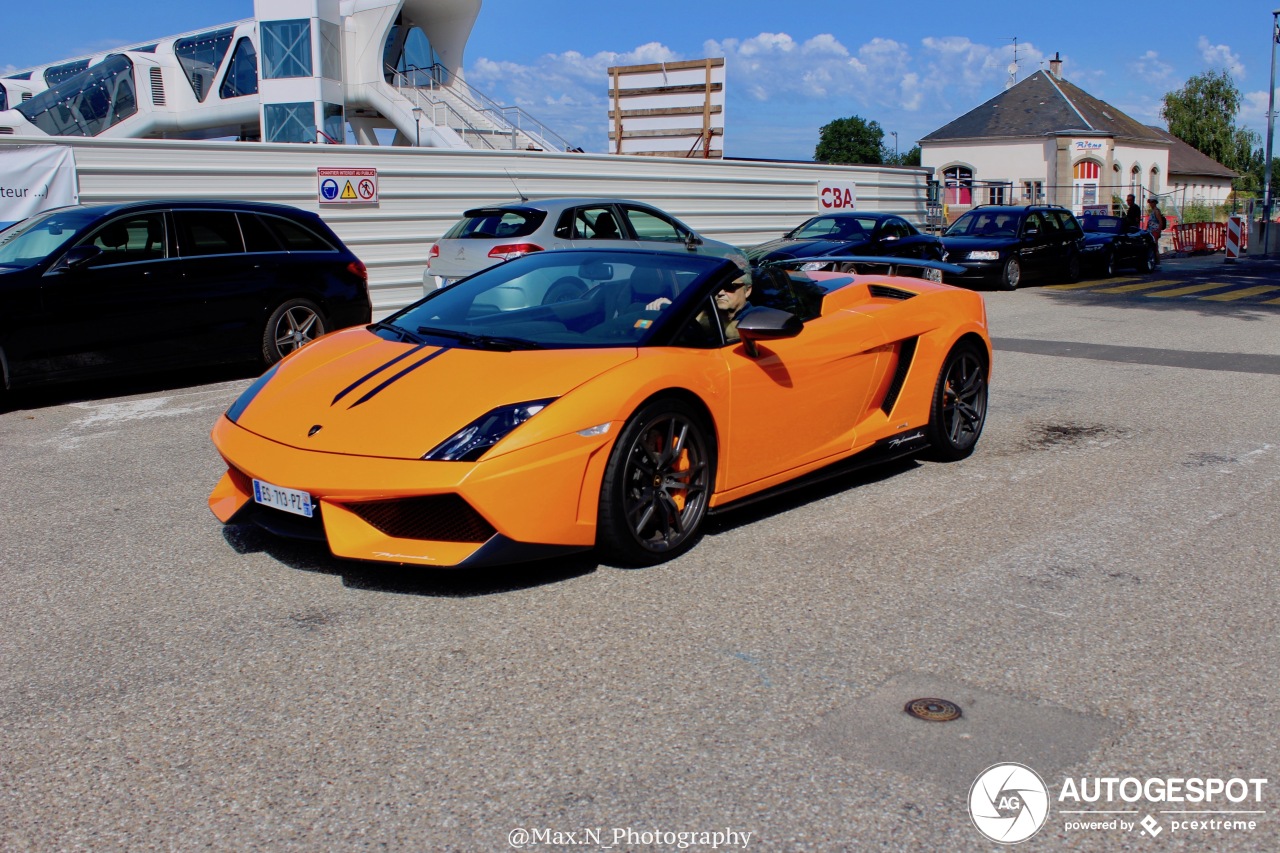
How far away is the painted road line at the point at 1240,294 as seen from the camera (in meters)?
17.7

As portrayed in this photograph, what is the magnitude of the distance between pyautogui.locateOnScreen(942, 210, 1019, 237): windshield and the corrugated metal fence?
3593 millimetres

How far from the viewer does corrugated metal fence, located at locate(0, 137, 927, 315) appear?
1272 centimetres

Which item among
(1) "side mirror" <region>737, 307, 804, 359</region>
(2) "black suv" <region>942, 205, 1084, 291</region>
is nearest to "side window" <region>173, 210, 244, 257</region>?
(1) "side mirror" <region>737, 307, 804, 359</region>

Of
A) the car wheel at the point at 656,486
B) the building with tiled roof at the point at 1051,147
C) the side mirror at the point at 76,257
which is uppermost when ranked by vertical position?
the building with tiled roof at the point at 1051,147

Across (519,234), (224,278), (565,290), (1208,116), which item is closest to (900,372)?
(565,290)

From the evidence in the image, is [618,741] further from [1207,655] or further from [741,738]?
[1207,655]

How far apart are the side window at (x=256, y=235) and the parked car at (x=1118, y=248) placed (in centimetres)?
1657

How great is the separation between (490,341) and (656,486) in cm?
98

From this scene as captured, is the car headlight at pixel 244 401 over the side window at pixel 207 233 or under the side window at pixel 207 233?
under

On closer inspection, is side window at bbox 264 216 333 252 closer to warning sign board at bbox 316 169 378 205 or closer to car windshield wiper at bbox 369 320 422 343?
warning sign board at bbox 316 169 378 205

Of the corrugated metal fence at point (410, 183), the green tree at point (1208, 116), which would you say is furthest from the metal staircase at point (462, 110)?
the green tree at point (1208, 116)

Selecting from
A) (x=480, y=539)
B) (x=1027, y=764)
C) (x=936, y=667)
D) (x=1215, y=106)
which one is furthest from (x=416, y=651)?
(x=1215, y=106)

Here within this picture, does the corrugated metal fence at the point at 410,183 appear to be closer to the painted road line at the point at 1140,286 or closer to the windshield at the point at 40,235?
the windshield at the point at 40,235

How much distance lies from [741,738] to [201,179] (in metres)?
12.1
